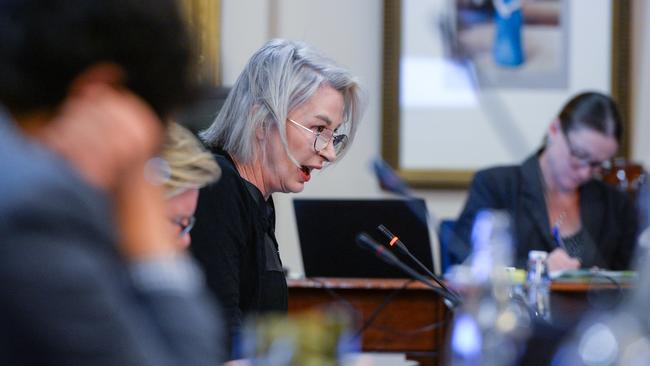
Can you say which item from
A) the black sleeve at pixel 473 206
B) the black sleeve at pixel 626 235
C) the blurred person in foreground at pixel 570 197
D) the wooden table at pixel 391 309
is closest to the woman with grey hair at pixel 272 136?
the wooden table at pixel 391 309

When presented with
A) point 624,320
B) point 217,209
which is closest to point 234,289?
point 217,209

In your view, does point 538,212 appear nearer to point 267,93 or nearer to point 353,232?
point 353,232

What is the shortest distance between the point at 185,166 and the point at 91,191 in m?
0.56

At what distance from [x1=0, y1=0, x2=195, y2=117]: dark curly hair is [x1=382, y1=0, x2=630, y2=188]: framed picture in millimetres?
3843

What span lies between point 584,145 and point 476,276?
7.97 feet

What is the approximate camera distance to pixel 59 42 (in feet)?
2.39

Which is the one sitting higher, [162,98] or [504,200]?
[162,98]

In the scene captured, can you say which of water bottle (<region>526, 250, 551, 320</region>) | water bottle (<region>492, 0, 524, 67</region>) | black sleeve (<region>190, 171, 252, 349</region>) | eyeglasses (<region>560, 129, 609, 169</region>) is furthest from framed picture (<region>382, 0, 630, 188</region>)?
black sleeve (<region>190, 171, 252, 349</region>)

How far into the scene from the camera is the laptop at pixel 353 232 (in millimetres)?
3033

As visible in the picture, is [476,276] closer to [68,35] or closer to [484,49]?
[68,35]

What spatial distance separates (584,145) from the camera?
3.81 meters

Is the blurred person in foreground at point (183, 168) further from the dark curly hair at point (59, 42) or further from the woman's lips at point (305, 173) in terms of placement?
the woman's lips at point (305, 173)

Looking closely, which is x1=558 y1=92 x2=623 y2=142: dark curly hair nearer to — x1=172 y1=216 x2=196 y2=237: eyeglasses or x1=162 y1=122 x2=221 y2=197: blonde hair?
x1=172 y1=216 x2=196 y2=237: eyeglasses

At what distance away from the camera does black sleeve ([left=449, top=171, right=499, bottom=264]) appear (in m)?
3.74
